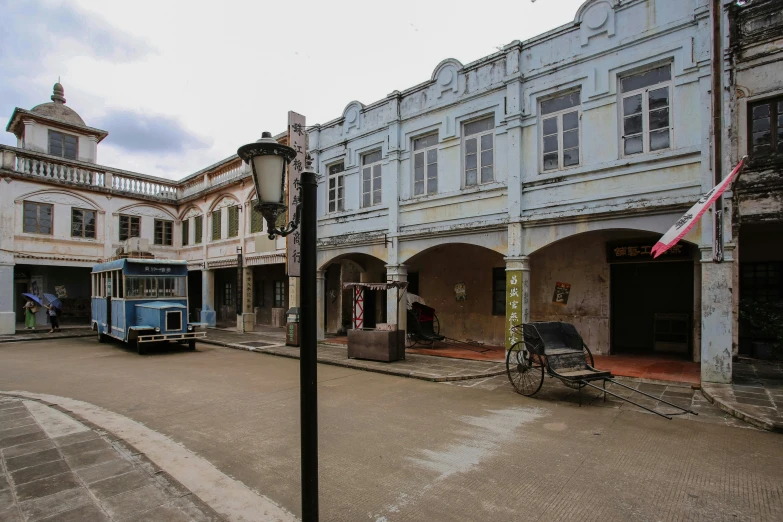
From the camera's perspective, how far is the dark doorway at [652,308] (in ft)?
37.7

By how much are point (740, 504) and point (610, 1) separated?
9.64 m

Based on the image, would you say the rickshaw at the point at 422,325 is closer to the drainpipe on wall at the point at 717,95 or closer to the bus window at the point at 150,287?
the drainpipe on wall at the point at 717,95

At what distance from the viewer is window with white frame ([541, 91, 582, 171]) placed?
9961 millimetres

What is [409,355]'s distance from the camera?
12219mm

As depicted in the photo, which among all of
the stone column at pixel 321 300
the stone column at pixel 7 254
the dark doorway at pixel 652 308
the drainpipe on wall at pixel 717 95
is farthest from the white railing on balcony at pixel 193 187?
the drainpipe on wall at pixel 717 95

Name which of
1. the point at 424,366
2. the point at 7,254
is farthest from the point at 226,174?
the point at 424,366

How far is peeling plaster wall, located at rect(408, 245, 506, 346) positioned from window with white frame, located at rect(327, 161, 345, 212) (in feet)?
11.0

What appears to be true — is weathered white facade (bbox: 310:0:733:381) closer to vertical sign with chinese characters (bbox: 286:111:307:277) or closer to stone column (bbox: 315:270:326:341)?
stone column (bbox: 315:270:326:341)

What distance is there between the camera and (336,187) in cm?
1552

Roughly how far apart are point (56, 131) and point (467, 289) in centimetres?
2217

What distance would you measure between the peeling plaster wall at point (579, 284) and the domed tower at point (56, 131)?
23510mm

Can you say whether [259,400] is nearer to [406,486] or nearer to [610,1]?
[406,486]

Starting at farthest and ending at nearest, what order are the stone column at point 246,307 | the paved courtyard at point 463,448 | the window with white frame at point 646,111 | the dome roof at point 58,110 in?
1. the dome roof at point 58,110
2. the stone column at point 246,307
3. the window with white frame at point 646,111
4. the paved courtyard at point 463,448

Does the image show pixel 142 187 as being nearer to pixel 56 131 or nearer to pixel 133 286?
pixel 56 131
